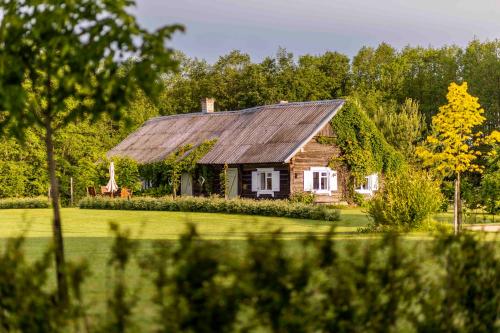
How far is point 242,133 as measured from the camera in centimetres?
5078

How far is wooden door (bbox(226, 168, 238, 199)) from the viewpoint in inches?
1914

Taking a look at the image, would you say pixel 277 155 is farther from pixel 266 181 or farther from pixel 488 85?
pixel 488 85

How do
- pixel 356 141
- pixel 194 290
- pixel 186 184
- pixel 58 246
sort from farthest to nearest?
pixel 186 184
pixel 356 141
pixel 58 246
pixel 194 290

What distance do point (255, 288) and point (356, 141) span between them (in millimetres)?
43047

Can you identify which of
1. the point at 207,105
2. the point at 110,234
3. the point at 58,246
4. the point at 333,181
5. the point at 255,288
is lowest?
the point at 110,234

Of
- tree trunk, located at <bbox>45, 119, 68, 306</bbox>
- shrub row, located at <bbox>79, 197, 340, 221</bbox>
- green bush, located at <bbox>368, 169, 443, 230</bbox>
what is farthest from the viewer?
shrub row, located at <bbox>79, 197, 340, 221</bbox>

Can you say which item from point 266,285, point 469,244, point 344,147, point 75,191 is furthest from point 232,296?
point 75,191

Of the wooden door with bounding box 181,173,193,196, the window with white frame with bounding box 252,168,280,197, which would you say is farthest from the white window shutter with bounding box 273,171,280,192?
the wooden door with bounding box 181,173,193,196

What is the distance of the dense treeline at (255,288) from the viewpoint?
5.77 meters

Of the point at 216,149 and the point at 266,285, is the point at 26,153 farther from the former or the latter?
the point at 266,285

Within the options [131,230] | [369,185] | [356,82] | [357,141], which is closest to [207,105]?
[357,141]

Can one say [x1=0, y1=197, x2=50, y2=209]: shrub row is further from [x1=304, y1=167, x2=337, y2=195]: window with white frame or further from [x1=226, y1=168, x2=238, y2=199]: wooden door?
[x1=304, y1=167, x2=337, y2=195]: window with white frame

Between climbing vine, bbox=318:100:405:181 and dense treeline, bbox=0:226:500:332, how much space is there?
133 ft

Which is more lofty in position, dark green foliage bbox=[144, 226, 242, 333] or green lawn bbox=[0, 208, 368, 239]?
dark green foliage bbox=[144, 226, 242, 333]
